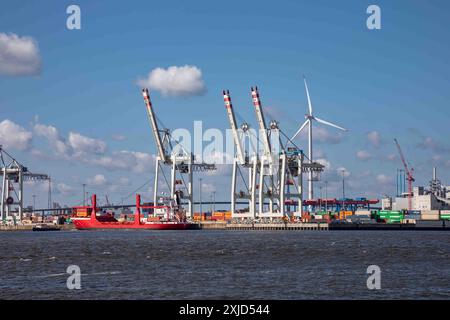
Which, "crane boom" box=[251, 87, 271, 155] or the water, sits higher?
"crane boom" box=[251, 87, 271, 155]

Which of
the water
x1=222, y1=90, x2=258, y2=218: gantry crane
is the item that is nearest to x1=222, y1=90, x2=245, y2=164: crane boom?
x1=222, y1=90, x2=258, y2=218: gantry crane

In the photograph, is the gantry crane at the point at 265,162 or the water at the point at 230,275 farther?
the gantry crane at the point at 265,162

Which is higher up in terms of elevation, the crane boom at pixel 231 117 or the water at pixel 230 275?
the crane boom at pixel 231 117

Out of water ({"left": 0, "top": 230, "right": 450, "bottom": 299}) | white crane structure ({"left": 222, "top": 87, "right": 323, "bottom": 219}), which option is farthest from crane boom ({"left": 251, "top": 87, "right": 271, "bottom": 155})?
water ({"left": 0, "top": 230, "right": 450, "bottom": 299})

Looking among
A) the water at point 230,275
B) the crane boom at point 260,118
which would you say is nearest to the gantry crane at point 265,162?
the crane boom at point 260,118

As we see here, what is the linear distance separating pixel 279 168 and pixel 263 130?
11.7 metres

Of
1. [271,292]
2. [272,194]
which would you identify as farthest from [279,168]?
[271,292]

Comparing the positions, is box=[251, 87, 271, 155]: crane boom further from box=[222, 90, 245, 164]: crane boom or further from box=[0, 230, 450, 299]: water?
box=[0, 230, 450, 299]: water

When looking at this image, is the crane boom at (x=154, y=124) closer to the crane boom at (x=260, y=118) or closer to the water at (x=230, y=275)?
the crane boom at (x=260, y=118)

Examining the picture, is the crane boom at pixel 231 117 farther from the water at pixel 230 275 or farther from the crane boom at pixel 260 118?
the water at pixel 230 275

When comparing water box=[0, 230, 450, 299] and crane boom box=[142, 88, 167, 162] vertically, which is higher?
crane boom box=[142, 88, 167, 162]

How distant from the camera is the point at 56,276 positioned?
177 ft

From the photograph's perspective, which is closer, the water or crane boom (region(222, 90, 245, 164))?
the water

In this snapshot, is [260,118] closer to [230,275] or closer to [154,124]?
[154,124]
